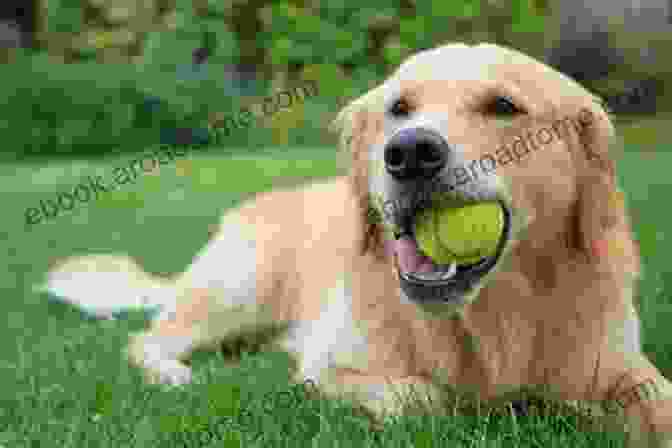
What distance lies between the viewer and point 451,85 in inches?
106

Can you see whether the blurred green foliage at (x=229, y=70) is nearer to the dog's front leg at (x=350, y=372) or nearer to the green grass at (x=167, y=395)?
the green grass at (x=167, y=395)

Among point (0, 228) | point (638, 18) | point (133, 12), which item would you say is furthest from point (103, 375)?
point (133, 12)

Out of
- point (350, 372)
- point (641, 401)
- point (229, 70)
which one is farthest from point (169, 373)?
point (229, 70)

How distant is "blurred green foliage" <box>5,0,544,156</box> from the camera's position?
44.4ft

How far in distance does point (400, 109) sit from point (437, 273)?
1.77 feet

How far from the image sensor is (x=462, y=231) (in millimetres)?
2510

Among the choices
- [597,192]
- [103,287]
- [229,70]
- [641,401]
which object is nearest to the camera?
[641,401]

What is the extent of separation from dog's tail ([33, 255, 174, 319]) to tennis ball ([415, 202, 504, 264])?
2.49 m

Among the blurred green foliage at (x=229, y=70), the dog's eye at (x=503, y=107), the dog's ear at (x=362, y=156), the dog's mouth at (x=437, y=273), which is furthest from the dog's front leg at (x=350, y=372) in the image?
the blurred green foliage at (x=229, y=70)

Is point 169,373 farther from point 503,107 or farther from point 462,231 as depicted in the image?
point 503,107

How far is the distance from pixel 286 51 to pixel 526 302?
12384mm

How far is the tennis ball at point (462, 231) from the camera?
2514 mm

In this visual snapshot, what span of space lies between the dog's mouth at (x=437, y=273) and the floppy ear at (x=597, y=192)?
1.03ft

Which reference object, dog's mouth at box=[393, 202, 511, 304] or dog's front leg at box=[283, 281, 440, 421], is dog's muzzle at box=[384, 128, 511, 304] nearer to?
dog's mouth at box=[393, 202, 511, 304]
